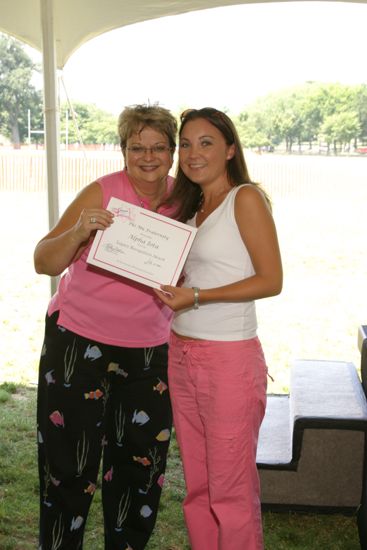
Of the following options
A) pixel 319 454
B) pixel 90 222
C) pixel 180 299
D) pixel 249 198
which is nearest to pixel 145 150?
pixel 90 222

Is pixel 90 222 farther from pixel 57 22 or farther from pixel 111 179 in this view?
pixel 57 22

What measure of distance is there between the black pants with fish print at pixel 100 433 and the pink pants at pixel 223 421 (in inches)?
8.2

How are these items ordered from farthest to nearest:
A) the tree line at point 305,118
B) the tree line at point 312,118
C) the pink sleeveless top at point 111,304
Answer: the tree line at point 312,118
the tree line at point 305,118
the pink sleeveless top at point 111,304

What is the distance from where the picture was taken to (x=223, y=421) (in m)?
2.25

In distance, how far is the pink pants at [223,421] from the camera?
2.24 metres

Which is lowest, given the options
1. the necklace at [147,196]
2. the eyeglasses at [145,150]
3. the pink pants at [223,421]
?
the pink pants at [223,421]

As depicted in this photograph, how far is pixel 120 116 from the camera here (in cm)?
245

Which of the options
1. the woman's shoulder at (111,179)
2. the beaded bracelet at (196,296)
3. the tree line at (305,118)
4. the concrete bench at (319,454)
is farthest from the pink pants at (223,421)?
the tree line at (305,118)

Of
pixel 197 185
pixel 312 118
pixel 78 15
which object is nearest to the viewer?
pixel 197 185

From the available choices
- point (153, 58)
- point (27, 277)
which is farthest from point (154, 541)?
point (153, 58)

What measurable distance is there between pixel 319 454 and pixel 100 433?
3.94 feet

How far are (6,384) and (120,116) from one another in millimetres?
3681

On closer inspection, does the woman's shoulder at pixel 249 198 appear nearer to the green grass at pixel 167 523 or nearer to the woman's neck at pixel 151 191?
the woman's neck at pixel 151 191

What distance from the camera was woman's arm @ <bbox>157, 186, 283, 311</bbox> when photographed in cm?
216
